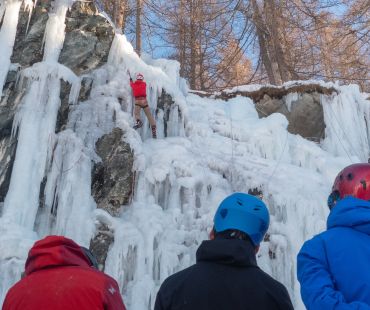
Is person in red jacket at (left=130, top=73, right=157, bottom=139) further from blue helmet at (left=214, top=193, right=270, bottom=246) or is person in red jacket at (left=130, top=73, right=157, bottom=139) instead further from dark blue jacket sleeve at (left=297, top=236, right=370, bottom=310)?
dark blue jacket sleeve at (left=297, top=236, right=370, bottom=310)

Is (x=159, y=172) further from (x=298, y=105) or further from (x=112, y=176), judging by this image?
(x=298, y=105)

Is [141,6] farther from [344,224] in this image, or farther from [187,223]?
[344,224]

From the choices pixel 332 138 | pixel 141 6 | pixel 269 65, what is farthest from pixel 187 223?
pixel 141 6

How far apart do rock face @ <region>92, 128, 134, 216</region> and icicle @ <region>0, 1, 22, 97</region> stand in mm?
1865

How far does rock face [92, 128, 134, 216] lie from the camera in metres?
6.30

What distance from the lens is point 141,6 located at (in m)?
13.8

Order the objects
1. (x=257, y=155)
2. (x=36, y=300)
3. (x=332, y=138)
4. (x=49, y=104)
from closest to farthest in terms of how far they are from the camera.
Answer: (x=36, y=300)
(x=49, y=104)
(x=257, y=155)
(x=332, y=138)

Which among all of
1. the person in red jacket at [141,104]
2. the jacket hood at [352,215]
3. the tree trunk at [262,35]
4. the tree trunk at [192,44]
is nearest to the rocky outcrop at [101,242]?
the person in red jacket at [141,104]

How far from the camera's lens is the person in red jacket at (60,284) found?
1.96 metres

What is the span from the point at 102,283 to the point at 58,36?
6669mm

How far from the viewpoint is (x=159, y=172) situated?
645cm

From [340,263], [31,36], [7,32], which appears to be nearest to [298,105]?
[31,36]

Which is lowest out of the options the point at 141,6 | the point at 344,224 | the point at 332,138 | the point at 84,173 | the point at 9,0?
the point at 344,224

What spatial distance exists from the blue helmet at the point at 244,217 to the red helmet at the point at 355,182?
45 centimetres
